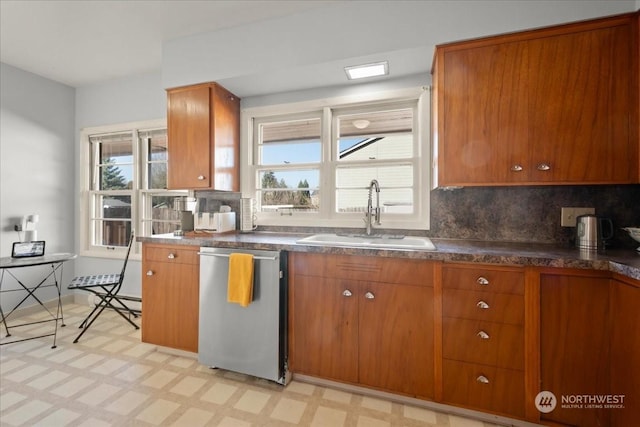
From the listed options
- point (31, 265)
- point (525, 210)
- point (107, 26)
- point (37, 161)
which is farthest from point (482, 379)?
point (37, 161)

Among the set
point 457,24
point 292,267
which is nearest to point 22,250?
point 292,267

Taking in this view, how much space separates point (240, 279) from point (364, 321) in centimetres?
86

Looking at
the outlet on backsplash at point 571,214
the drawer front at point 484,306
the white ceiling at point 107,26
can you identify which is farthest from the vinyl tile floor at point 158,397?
the white ceiling at point 107,26

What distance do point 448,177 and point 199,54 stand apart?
2.26 m

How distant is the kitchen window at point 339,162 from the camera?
234 cm

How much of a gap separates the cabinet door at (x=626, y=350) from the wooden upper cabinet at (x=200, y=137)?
2667mm

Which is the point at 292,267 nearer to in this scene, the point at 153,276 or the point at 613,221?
the point at 153,276

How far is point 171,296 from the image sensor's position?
2.23 m

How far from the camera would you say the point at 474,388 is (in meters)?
1.58

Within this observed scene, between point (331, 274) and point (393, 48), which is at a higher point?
point (393, 48)

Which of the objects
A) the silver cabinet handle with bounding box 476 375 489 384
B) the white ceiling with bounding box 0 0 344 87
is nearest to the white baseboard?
the silver cabinet handle with bounding box 476 375 489 384

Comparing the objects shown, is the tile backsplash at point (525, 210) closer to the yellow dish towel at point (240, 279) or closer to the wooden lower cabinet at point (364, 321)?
the wooden lower cabinet at point (364, 321)

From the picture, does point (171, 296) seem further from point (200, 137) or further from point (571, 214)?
point (571, 214)

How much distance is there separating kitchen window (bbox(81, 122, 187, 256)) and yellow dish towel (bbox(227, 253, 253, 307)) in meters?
1.61
